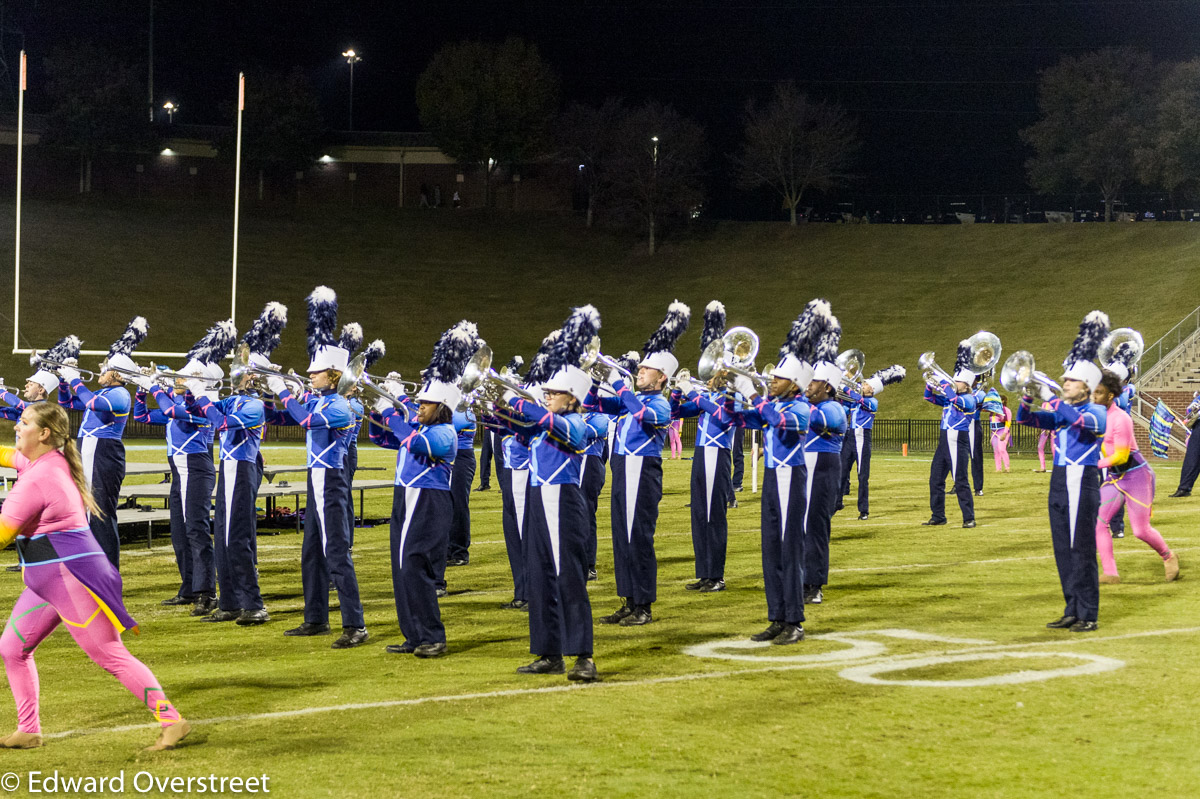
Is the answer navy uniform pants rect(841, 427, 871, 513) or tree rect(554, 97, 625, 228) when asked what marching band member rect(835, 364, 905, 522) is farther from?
tree rect(554, 97, 625, 228)

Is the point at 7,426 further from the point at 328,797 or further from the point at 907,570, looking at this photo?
the point at 328,797

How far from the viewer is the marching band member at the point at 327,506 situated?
28.5ft

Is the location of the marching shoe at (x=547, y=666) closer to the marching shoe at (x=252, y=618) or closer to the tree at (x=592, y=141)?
the marching shoe at (x=252, y=618)

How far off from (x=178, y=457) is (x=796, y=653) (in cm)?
510

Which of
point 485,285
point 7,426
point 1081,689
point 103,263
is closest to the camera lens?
point 1081,689

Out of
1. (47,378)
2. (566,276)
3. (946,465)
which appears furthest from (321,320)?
(566,276)

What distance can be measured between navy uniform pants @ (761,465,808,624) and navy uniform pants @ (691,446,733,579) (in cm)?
215

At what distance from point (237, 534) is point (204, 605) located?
33.5 inches

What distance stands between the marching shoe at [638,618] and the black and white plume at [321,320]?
288 centimetres

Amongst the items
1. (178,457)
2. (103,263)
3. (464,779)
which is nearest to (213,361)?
(178,457)

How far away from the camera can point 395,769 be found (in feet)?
18.5

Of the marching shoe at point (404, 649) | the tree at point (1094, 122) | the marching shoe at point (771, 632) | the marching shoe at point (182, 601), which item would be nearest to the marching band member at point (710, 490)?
the marching shoe at point (771, 632)

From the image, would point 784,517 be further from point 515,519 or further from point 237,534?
point 237,534

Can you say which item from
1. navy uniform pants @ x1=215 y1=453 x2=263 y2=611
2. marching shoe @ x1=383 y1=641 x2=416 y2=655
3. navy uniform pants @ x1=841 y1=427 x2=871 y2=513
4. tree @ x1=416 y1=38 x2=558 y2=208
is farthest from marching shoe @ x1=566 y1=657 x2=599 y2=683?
tree @ x1=416 y1=38 x2=558 y2=208
